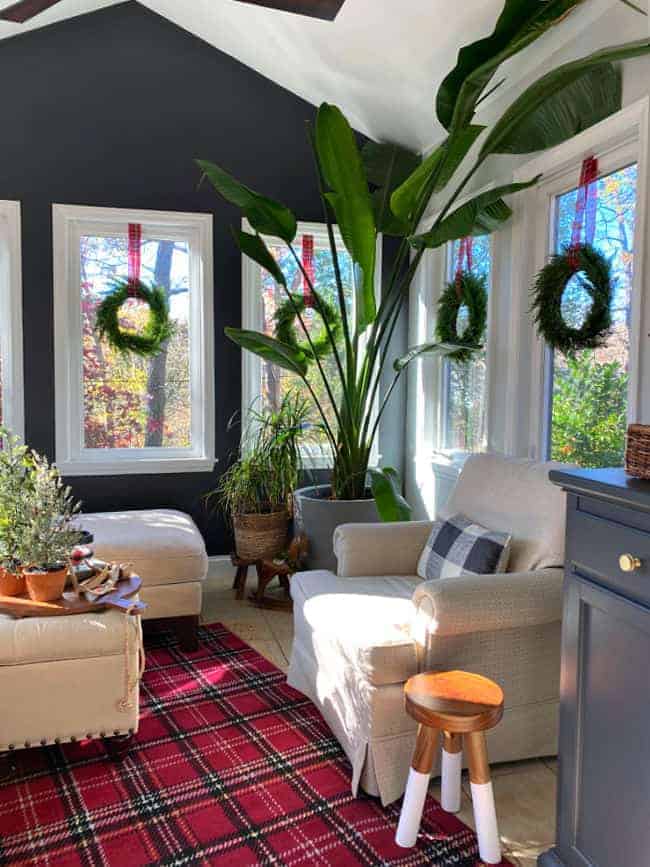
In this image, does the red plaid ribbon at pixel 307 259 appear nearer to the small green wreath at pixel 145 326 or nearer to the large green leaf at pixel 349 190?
the small green wreath at pixel 145 326

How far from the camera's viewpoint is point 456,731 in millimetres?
1713

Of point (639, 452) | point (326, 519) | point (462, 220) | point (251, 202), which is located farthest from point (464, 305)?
point (639, 452)

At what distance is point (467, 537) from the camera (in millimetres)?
2529

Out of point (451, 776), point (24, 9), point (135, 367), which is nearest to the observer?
point (451, 776)

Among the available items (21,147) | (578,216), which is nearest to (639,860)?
(578,216)

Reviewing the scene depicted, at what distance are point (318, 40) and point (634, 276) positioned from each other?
7.46ft

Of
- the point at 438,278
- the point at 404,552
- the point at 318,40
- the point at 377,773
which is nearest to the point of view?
the point at 377,773

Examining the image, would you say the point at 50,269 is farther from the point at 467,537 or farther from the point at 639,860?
the point at 639,860

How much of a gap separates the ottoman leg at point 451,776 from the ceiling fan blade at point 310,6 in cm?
289

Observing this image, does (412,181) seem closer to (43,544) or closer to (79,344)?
(43,544)

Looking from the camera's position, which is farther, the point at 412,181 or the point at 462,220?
the point at 462,220

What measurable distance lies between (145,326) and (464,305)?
6.35 feet

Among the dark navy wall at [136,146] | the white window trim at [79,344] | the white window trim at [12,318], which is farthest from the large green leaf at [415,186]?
the white window trim at [12,318]

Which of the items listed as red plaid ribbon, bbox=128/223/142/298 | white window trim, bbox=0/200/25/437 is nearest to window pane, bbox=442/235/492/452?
red plaid ribbon, bbox=128/223/142/298
